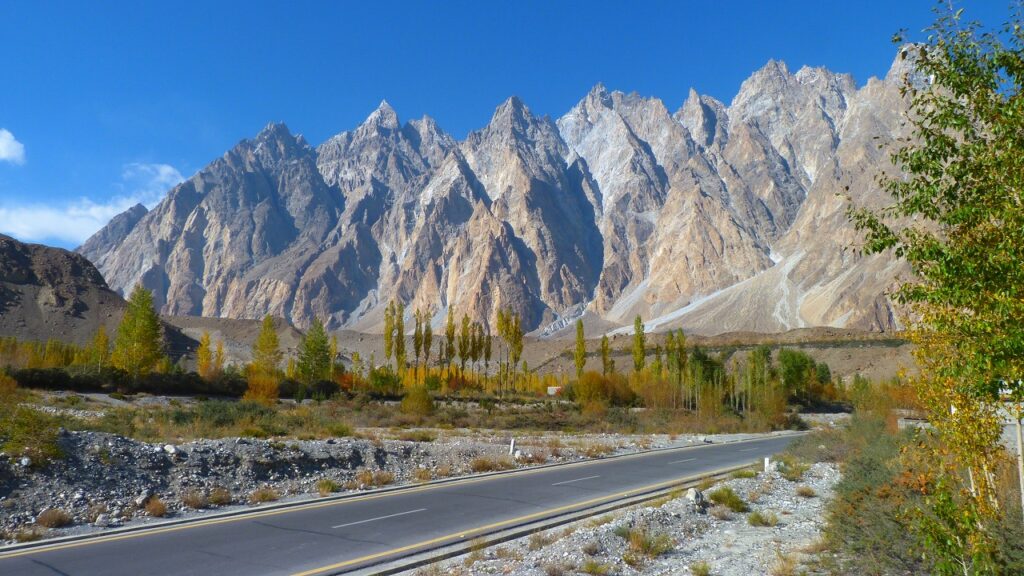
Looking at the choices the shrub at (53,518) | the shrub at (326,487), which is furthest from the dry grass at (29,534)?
the shrub at (326,487)

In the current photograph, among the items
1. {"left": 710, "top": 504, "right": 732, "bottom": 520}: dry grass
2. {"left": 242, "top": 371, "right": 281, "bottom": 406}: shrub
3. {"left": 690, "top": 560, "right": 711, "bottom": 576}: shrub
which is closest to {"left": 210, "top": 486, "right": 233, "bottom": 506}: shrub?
{"left": 690, "top": 560, "right": 711, "bottom": 576}: shrub

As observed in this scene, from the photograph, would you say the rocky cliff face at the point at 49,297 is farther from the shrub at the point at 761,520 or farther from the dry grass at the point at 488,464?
the shrub at the point at 761,520

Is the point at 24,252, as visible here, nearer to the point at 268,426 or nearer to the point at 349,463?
the point at 268,426

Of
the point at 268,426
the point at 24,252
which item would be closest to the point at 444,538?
the point at 268,426

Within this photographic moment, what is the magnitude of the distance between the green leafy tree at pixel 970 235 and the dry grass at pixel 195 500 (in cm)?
1382

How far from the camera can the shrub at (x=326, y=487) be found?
52.0ft

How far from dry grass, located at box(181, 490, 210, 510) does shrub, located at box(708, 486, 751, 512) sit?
11886 millimetres

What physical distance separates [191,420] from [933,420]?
2826 cm

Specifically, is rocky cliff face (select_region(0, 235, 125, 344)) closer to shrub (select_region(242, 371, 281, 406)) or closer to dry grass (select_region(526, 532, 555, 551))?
shrub (select_region(242, 371, 281, 406))

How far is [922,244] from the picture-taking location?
6.13 meters

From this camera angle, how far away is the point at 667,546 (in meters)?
10.7

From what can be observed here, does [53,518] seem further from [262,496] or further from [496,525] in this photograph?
[496,525]

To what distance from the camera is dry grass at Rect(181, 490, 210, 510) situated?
542 inches

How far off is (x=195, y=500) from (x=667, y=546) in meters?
10.2
